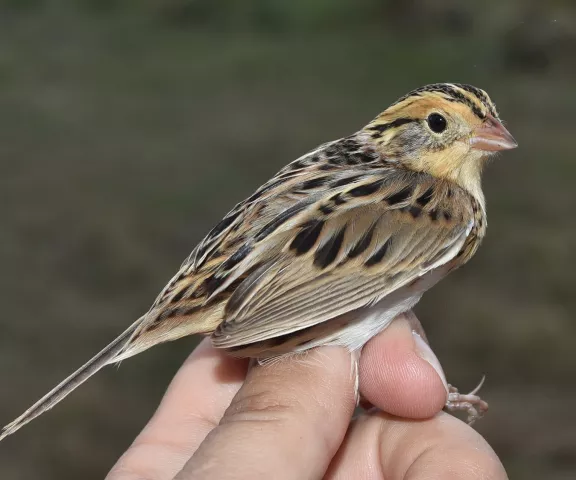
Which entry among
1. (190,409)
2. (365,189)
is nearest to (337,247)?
(365,189)

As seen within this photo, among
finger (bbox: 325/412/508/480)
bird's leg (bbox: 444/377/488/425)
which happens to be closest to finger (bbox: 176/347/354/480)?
finger (bbox: 325/412/508/480)

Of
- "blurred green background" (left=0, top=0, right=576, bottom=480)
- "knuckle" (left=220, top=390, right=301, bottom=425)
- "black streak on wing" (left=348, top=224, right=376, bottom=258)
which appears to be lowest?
"blurred green background" (left=0, top=0, right=576, bottom=480)

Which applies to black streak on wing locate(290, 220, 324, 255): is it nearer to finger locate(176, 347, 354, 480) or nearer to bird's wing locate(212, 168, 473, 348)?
bird's wing locate(212, 168, 473, 348)

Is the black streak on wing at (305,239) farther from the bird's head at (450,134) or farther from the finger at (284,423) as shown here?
the bird's head at (450,134)

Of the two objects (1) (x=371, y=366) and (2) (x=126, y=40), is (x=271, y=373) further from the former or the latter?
(2) (x=126, y=40)

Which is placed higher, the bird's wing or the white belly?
the bird's wing

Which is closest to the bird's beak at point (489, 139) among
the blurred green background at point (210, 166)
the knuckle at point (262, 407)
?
the knuckle at point (262, 407)
